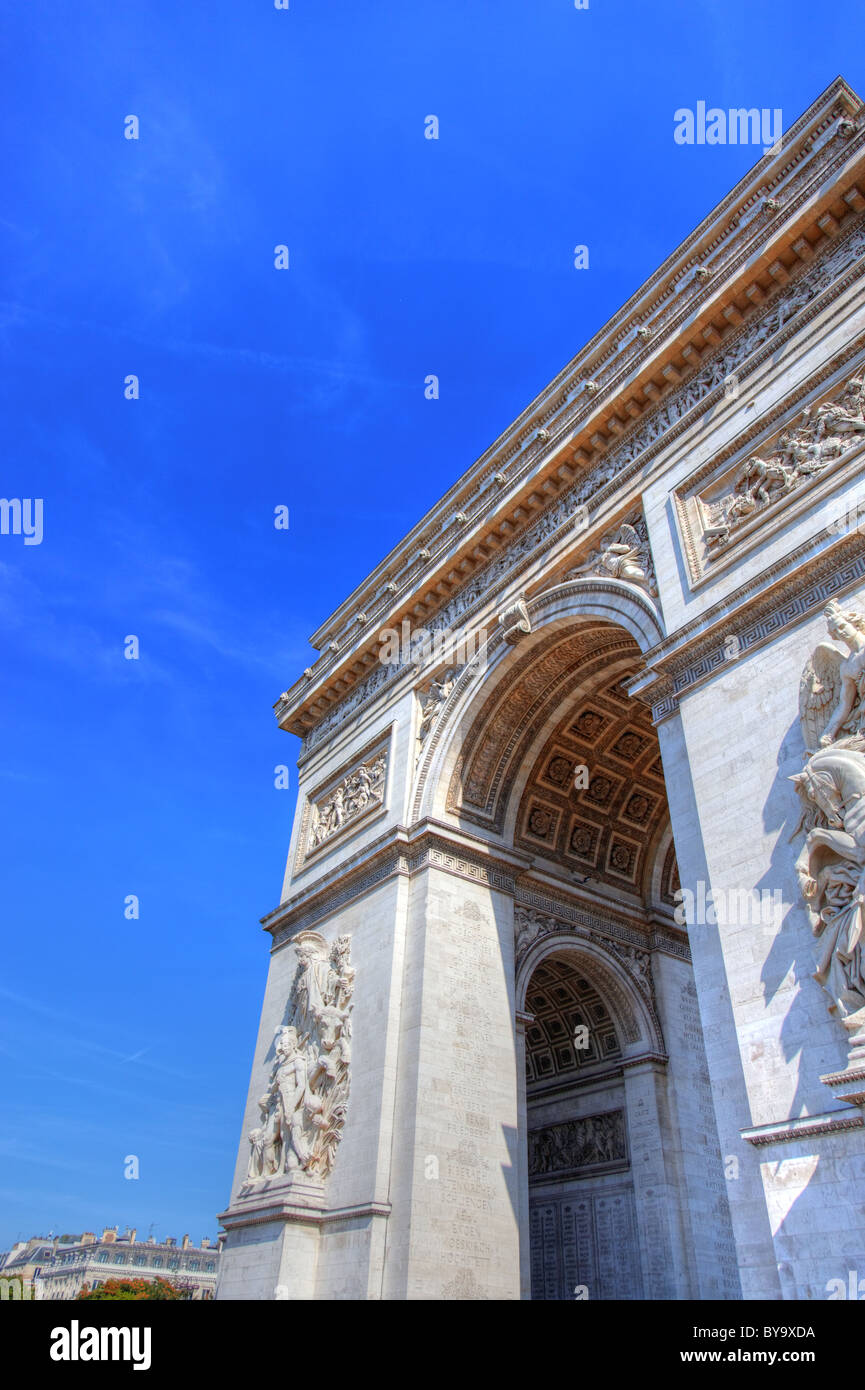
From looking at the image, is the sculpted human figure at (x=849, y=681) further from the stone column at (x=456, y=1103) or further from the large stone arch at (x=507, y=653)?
the stone column at (x=456, y=1103)

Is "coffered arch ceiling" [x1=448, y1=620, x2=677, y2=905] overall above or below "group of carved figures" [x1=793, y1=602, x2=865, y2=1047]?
above

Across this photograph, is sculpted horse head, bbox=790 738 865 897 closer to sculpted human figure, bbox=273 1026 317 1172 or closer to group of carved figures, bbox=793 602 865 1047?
group of carved figures, bbox=793 602 865 1047

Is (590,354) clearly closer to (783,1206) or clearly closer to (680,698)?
(680,698)

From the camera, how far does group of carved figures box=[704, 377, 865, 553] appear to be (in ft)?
33.6

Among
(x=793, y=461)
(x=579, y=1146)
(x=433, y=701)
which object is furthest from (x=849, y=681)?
(x=579, y=1146)

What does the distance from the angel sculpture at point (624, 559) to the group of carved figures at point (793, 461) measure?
3.99 ft

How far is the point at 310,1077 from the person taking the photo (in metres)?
14.5

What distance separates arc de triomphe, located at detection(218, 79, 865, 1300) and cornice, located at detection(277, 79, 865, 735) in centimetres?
6

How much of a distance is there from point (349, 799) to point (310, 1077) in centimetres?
537

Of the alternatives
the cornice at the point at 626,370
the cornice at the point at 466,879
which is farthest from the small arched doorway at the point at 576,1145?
the cornice at the point at 626,370

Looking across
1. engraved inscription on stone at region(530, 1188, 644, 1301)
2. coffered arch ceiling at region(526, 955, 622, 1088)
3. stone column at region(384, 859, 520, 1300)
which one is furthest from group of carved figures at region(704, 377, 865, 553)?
engraved inscription on stone at region(530, 1188, 644, 1301)

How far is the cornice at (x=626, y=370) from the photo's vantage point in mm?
12062

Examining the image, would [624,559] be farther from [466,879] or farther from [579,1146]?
[579,1146]

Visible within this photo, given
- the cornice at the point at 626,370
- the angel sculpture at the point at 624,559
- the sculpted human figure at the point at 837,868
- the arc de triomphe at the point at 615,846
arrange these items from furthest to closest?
the angel sculpture at the point at 624,559, the cornice at the point at 626,370, the arc de triomphe at the point at 615,846, the sculpted human figure at the point at 837,868
